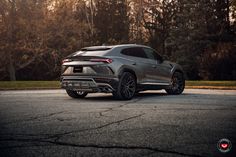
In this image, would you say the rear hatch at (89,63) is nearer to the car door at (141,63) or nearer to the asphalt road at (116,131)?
the car door at (141,63)

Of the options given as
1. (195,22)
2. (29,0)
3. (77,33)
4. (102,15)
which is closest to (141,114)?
(29,0)

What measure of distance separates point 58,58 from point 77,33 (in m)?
2.85

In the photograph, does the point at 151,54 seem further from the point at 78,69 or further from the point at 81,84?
the point at 81,84

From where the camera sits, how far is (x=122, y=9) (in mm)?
45094

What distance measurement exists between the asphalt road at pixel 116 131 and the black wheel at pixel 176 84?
480cm

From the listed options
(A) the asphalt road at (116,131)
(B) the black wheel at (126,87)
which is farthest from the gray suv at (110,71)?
(A) the asphalt road at (116,131)

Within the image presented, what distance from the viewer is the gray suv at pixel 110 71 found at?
10.4 meters

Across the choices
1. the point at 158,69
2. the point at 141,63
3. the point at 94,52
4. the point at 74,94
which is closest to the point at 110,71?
the point at 94,52

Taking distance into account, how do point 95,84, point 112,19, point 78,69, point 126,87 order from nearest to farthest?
point 95,84 → point 78,69 → point 126,87 → point 112,19

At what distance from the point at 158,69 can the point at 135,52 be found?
1.08 metres

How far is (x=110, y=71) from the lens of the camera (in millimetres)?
10375

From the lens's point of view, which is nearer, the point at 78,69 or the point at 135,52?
the point at 78,69

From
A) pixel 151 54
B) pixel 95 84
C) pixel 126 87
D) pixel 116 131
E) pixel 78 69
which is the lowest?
pixel 116 131

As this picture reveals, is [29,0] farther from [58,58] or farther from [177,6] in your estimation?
[177,6]
